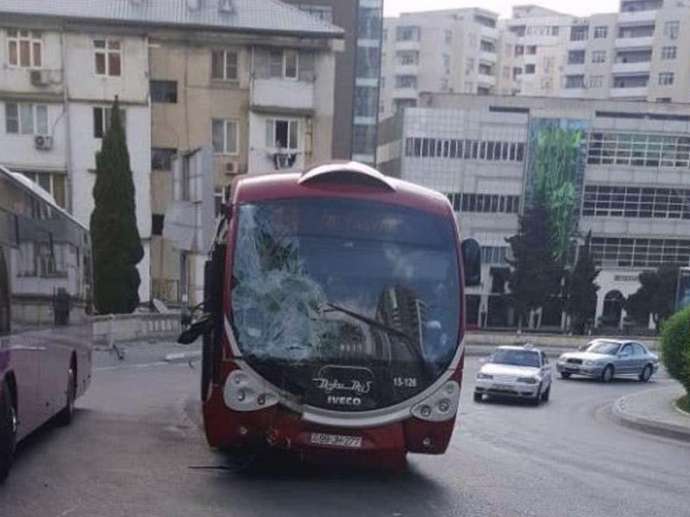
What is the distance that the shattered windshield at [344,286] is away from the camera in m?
7.63

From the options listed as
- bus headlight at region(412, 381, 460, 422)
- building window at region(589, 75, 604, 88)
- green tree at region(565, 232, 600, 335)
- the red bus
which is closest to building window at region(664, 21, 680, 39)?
building window at region(589, 75, 604, 88)

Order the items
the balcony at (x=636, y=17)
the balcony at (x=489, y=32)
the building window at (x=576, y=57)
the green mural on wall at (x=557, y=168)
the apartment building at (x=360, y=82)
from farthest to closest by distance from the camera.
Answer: the balcony at (x=489, y=32), the building window at (x=576, y=57), the balcony at (x=636, y=17), the green mural on wall at (x=557, y=168), the apartment building at (x=360, y=82)

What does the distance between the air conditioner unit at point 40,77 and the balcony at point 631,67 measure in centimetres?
6804

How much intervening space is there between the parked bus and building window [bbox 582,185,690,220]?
54892mm

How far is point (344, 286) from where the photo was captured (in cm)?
→ 775

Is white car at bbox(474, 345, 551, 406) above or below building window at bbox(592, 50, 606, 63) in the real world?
below

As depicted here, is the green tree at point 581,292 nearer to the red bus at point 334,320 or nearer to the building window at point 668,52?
the building window at point 668,52

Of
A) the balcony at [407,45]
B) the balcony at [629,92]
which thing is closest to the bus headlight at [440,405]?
the balcony at [629,92]

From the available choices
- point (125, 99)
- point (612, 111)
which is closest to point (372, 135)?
point (612, 111)

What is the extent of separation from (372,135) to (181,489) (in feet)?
187

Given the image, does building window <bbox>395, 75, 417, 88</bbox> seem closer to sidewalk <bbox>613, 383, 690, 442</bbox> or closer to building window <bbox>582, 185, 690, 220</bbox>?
building window <bbox>582, 185, 690, 220</bbox>

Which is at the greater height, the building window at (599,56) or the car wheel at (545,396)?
the building window at (599,56)

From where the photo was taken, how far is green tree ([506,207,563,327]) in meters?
55.1

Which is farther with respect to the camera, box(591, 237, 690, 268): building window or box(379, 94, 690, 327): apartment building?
box(591, 237, 690, 268): building window
